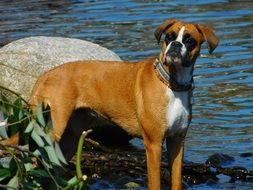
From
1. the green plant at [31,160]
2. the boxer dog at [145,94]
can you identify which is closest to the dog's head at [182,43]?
the boxer dog at [145,94]

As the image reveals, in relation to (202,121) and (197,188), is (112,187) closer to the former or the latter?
(197,188)

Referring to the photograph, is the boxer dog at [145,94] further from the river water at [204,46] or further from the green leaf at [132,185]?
the river water at [204,46]

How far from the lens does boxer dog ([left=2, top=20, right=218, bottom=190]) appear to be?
352 inches

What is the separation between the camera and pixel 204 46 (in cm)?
1745

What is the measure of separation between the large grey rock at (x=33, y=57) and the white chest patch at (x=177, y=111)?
9.48 ft

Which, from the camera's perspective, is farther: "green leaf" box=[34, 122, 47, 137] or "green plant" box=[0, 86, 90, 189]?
"green leaf" box=[34, 122, 47, 137]

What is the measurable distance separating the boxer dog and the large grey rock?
186 cm

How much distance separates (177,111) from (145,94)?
387 millimetres

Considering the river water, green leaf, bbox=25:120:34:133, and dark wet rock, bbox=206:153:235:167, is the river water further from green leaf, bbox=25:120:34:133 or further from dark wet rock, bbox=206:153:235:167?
green leaf, bbox=25:120:34:133

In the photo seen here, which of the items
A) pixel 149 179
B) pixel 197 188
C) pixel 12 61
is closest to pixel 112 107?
pixel 149 179

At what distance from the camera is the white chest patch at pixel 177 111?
893cm

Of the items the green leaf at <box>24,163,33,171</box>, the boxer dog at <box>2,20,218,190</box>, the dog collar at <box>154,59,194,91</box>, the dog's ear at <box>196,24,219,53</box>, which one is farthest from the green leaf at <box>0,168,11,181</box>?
the dog's ear at <box>196,24,219,53</box>

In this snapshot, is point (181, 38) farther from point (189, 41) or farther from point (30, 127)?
point (30, 127)

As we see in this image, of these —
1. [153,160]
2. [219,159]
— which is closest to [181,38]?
[153,160]
